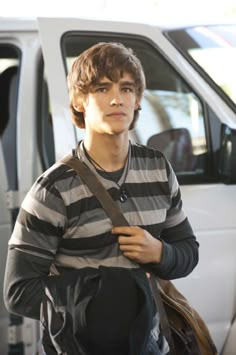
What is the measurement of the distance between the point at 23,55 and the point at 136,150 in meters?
1.21

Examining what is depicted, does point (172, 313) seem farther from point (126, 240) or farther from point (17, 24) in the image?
point (17, 24)

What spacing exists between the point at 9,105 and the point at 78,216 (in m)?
1.45

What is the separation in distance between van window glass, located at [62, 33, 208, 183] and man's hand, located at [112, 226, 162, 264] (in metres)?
1.06

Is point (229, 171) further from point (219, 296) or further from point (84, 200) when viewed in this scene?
point (84, 200)

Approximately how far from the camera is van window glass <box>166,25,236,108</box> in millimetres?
2705

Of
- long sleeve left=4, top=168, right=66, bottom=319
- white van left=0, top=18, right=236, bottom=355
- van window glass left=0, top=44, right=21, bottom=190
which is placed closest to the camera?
long sleeve left=4, top=168, right=66, bottom=319

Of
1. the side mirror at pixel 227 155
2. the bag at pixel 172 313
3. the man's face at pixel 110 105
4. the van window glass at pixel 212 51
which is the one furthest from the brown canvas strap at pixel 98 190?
the van window glass at pixel 212 51

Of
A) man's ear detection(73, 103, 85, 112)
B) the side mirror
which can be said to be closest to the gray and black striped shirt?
man's ear detection(73, 103, 85, 112)

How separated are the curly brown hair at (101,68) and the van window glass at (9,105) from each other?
1050mm

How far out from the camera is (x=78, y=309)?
145 centimetres

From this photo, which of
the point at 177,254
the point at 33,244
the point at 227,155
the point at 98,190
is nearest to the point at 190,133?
the point at 227,155

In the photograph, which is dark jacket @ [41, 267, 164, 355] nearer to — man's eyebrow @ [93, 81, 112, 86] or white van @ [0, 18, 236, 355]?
man's eyebrow @ [93, 81, 112, 86]

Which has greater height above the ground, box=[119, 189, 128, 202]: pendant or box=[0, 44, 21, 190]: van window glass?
box=[0, 44, 21, 190]: van window glass

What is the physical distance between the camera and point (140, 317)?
4.90ft
